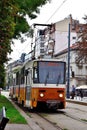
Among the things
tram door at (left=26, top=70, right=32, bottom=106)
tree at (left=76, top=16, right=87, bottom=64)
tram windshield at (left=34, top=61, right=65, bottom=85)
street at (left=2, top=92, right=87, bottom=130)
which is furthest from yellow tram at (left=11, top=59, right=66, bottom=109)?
tree at (left=76, top=16, right=87, bottom=64)

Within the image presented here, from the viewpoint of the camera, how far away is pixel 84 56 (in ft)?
179

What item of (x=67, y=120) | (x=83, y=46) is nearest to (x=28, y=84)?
(x=67, y=120)

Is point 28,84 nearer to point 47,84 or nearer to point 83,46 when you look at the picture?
point 47,84

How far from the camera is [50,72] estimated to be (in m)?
30.4

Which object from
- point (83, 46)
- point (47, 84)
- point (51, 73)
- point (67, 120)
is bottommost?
point (67, 120)

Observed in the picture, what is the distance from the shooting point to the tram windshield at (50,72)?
3011 cm

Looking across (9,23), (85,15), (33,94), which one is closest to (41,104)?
(33,94)

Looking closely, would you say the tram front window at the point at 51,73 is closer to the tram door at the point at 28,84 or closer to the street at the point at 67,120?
the tram door at the point at 28,84

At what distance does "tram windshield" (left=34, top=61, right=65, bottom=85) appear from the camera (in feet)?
98.8

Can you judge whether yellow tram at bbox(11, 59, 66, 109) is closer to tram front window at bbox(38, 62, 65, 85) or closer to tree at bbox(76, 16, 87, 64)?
tram front window at bbox(38, 62, 65, 85)

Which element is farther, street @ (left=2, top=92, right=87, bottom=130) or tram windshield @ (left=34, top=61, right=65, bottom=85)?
tram windshield @ (left=34, top=61, right=65, bottom=85)

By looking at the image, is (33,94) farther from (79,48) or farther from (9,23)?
(79,48)

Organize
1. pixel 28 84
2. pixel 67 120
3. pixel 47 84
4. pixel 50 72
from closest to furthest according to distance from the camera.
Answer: pixel 67 120
pixel 47 84
pixel 50 72
pixel 28 84

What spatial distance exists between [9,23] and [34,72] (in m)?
14.5
